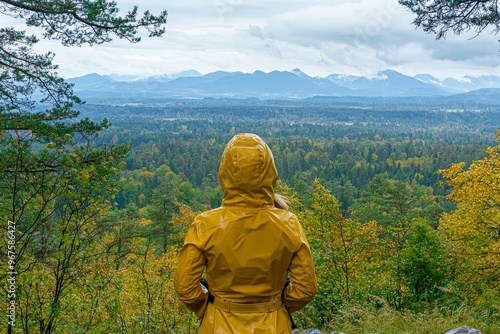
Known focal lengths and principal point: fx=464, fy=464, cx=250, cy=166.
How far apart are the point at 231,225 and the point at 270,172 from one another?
15.9 inches

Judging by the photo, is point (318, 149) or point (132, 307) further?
point (318, 149)

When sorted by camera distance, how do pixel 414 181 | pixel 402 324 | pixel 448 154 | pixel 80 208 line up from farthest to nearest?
pixel 448 154 < pixel 414 181 < pixel 402 324 < pixel 80 208

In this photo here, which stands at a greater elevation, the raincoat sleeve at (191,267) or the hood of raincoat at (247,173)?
the hood of raincoat at (247,173)

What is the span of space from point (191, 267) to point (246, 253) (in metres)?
0.34

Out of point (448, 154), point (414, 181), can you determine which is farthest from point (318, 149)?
point (414, 181)

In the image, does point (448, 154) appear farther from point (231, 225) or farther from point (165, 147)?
point (231, 225)

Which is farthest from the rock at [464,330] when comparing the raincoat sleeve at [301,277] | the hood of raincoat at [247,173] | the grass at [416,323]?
the hood of raincoat at [247,173]

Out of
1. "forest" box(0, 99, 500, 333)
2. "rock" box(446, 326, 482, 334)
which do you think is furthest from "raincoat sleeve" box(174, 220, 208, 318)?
"rock" box(446, 326, 482, 334)

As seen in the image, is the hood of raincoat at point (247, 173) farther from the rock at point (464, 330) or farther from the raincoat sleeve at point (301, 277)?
the rock at point (464, 330)

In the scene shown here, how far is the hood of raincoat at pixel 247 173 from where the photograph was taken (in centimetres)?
278

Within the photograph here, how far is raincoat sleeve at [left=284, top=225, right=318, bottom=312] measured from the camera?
2.86m

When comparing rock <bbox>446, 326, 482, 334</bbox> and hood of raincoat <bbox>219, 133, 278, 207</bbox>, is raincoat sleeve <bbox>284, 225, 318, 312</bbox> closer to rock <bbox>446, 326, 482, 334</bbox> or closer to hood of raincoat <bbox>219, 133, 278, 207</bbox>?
hood of raincoat <bbox>219, 133, 278, 207</bbox>

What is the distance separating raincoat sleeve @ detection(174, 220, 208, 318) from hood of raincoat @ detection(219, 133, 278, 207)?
0.28 meters

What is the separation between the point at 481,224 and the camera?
11594mm
